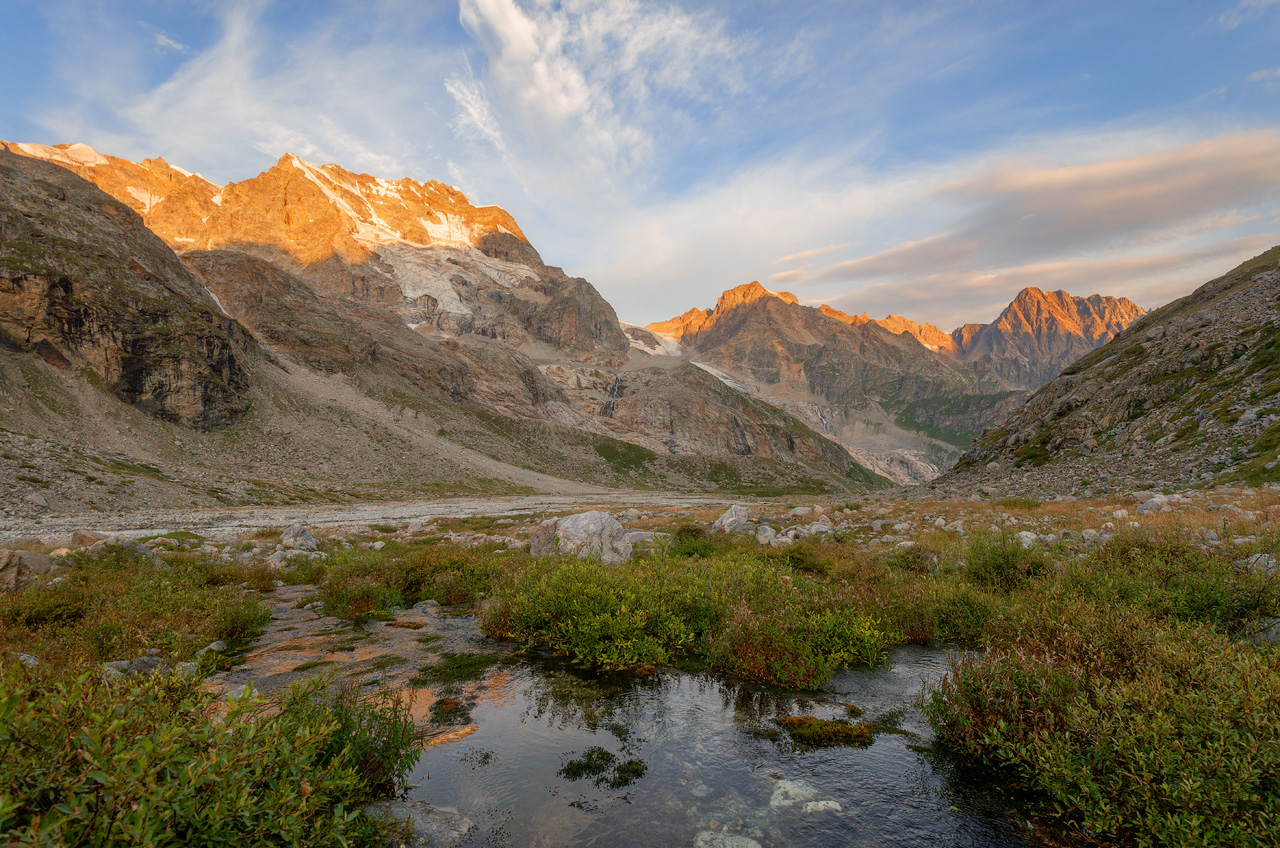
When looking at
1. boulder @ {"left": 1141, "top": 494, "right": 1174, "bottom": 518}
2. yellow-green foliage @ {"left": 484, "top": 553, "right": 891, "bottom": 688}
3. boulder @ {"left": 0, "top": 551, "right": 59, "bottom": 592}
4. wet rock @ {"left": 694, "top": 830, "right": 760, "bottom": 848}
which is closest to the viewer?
wet rock @ {"left": 694, "top": 830, "right": 760, "bottom": 848}

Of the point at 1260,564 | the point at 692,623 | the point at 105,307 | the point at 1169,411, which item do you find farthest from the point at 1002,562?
the point at 105,307

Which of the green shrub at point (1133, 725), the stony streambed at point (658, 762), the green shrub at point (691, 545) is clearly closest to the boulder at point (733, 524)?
the green shrub at point (691, 545)

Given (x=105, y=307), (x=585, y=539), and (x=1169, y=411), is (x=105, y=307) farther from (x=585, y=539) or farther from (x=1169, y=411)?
(x=1169, y=411)

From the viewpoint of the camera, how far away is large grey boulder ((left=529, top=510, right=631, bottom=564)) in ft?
61.2

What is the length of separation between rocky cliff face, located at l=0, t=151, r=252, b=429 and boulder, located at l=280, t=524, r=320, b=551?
285 ft

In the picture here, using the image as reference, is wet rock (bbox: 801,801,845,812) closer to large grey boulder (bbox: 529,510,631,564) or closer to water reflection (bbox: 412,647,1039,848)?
water reflection (bbox: 412,647,1039,848)

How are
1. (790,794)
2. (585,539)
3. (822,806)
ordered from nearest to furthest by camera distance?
(822,806) < (790,794) < (585,539)

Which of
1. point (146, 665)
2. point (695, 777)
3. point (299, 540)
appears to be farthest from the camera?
point (299, 540)

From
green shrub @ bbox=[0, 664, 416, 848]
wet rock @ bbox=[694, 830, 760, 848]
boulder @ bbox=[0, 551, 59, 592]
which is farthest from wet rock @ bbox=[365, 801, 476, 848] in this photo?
boulder @ bbox=[0, 551, 59, 592]

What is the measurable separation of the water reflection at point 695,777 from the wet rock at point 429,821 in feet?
0.52

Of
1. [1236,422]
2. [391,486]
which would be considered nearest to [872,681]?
[1236,422]

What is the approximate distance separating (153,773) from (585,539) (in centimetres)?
1616

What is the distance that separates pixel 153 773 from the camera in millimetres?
3160

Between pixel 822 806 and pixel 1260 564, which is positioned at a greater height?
pixel 1260 564
